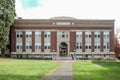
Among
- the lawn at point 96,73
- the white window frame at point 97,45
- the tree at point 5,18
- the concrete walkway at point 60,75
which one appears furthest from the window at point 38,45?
the concrete walkway at point 60,75

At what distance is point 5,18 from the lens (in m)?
78.6

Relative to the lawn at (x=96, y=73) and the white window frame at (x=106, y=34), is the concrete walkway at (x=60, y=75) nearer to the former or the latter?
the lawn at (x=96, y=73)

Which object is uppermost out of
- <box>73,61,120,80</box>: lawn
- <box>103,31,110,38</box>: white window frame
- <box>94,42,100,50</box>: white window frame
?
<box>103,31,110,38</box>: white window frame

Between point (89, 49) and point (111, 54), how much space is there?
5.95 m

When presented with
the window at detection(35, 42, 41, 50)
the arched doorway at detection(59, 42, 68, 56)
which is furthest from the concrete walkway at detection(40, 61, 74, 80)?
the arched doorway at detection(59, 42, 68, 56)

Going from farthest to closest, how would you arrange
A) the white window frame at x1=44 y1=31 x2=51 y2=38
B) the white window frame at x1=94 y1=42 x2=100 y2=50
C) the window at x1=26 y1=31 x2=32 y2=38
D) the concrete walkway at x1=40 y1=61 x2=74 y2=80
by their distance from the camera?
the window at x1=26 y1=31 x2=32 y2=38
the white window frame at x1=44 y1=31 x2=51 y2=38
the white window frame at x1=94 y1=42 x2=100 y2=50
the concrete walkway at x1=40 y1=61 x2=74 y2=80

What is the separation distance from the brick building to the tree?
11526 mm

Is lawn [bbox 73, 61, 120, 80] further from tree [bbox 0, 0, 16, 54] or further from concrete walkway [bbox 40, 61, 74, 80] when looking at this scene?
tree [bbox 0, 0, 16, 54]

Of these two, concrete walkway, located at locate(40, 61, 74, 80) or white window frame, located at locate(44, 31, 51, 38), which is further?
white window frame, located at locate(44, 31, 51, 38)

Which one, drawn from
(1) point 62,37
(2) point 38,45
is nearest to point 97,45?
(1) point 62,37

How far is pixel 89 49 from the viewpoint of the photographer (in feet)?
299

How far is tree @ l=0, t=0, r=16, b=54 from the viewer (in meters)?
76.4

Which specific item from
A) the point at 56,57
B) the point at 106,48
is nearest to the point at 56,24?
the point at 56,57

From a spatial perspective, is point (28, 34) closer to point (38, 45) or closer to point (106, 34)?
point (38, 45)
